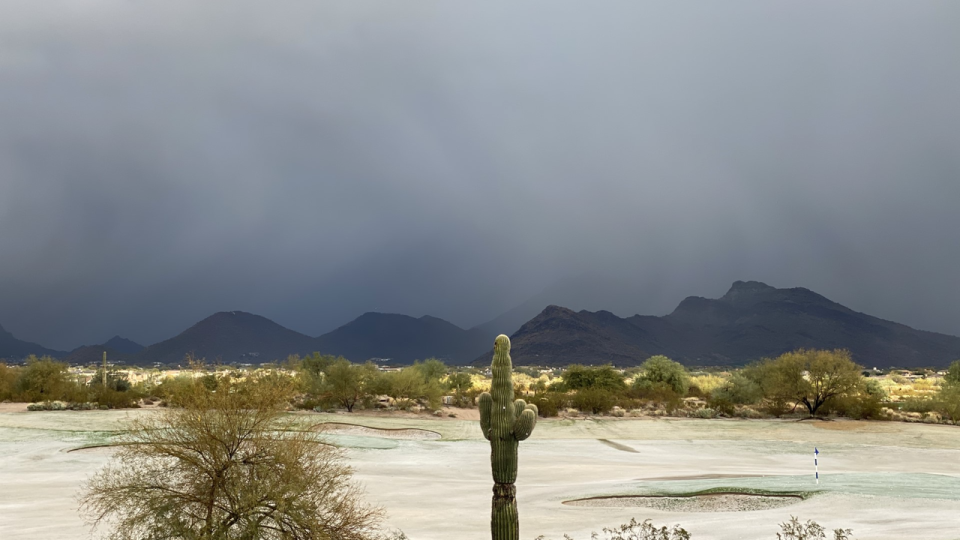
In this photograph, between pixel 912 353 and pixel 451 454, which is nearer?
pixel 451 454

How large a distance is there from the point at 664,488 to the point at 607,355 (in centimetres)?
13901

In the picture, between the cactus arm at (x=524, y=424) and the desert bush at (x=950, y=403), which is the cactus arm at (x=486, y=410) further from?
the desert bush at (x=950, y=403)

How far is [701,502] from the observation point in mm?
18203

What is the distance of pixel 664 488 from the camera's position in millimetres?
19453

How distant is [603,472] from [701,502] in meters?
5.87

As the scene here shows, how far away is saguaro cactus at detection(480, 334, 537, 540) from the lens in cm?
1115

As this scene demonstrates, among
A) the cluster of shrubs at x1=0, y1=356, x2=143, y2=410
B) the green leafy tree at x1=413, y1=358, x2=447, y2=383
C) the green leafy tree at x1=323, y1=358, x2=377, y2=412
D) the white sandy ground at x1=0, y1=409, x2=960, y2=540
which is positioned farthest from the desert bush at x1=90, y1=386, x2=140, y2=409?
the green leafy tree at x1=413, y1=358, x2=447, y2=383

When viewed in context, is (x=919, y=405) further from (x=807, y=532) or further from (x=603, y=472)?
(x=807, y=532)

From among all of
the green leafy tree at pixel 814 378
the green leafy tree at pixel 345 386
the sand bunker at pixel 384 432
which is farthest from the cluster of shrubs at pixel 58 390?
the green leafy tree at pixel 814 378

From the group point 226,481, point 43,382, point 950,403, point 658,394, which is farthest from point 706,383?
point 226,481

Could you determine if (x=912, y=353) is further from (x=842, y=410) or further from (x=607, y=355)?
(x=842, y=410)

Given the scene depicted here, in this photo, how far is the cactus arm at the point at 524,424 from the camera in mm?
11461

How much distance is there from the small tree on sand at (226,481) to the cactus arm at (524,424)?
2.94 meters

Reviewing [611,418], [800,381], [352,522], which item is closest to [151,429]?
[352,522]
